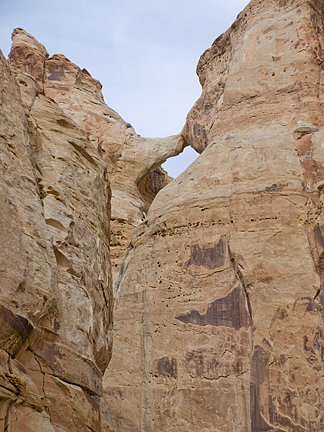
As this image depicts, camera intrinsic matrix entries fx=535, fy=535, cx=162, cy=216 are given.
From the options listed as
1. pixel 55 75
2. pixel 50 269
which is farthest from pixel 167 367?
pixel 55 75

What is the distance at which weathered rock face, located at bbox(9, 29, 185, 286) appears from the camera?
68.2ft

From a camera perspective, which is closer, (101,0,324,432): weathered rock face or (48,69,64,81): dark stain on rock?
(101,0,324,432): weathered rock face

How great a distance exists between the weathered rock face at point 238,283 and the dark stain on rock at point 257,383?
0.02 m

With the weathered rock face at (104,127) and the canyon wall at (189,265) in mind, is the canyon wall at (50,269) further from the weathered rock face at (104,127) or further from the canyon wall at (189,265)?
the weathered rock face at (104,127)

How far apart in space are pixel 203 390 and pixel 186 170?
5910 mm

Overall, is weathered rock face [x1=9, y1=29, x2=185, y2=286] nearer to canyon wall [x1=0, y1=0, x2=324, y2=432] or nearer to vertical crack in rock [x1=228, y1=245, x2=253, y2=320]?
canyon wall [x1=0, y1=0, x2=324, y2=432]

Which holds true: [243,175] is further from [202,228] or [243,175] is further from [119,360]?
[119,360]

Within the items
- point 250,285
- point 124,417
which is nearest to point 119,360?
point 124,417

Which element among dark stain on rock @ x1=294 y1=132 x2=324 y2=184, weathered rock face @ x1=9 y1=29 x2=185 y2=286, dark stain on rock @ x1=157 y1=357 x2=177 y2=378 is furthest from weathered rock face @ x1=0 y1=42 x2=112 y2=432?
weathered rock face @ x1=9 y1=29 x2=185 y2=286

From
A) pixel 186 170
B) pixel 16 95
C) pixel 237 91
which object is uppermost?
pixel 237 91

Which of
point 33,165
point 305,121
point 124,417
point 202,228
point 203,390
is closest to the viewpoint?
point 33,165

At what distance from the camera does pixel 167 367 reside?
10883 mm

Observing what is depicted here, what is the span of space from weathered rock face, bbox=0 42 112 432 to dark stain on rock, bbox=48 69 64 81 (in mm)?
16149

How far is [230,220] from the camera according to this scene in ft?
38.1
